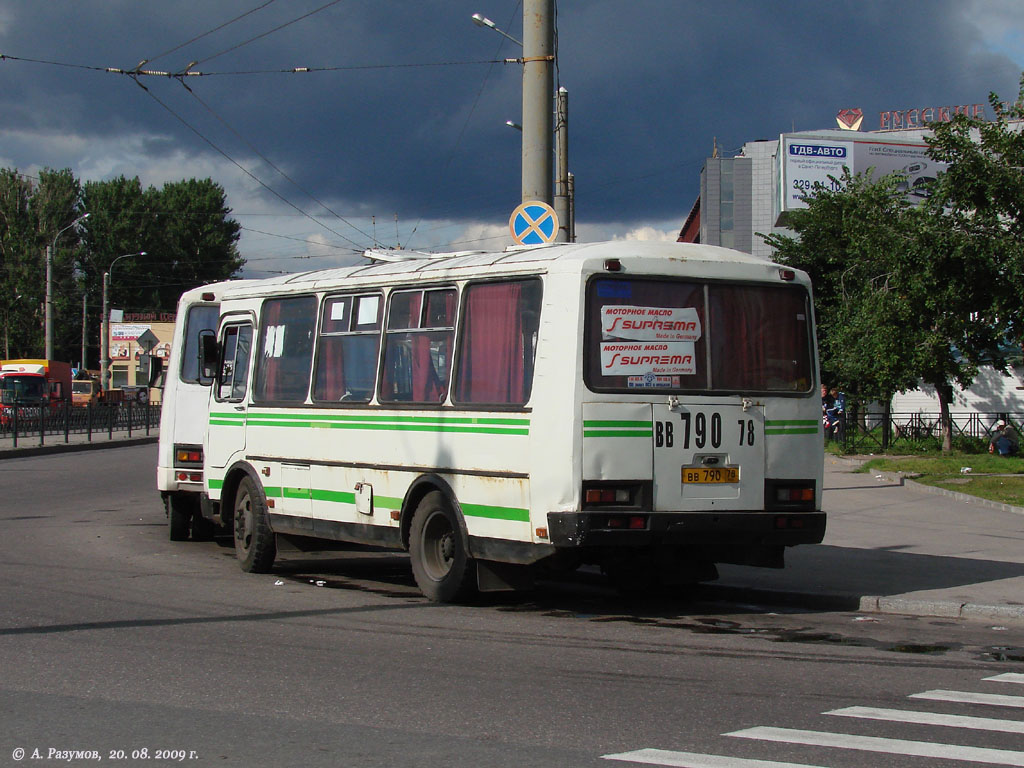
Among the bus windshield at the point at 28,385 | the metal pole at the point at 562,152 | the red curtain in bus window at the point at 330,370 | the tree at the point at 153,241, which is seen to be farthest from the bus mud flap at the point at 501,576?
the tree at the point at 153,241

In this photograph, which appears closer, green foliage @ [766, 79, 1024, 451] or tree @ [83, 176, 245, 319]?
green foliage @ [766, 79, 1024, 451]

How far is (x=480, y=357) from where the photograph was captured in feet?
32.4

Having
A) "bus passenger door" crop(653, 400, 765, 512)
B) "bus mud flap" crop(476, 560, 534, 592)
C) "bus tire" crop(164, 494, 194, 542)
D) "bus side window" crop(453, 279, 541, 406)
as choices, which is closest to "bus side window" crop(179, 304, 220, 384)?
"bus tire" crop(164, 494, 194, 542)

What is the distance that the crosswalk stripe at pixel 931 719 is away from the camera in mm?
5945

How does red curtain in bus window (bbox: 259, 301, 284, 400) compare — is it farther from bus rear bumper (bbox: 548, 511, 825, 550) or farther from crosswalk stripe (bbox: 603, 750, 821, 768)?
crosswalk stripe (bbox: 603, 750, 821, 768)

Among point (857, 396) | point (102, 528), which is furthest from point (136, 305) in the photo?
point (102, 528)

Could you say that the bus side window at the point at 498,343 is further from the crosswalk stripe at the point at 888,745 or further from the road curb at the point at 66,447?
the road curb at the point at 66,447

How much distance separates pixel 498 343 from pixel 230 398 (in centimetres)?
444

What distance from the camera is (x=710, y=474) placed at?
9.34 metres

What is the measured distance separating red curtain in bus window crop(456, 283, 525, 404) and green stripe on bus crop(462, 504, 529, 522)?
827 mm

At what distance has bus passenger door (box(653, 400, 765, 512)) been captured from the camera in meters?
9.19

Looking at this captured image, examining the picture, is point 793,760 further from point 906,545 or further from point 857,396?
point 857,396

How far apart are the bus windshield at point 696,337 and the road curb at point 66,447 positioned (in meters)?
24.1

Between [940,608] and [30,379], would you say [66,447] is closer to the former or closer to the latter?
[30,379]
